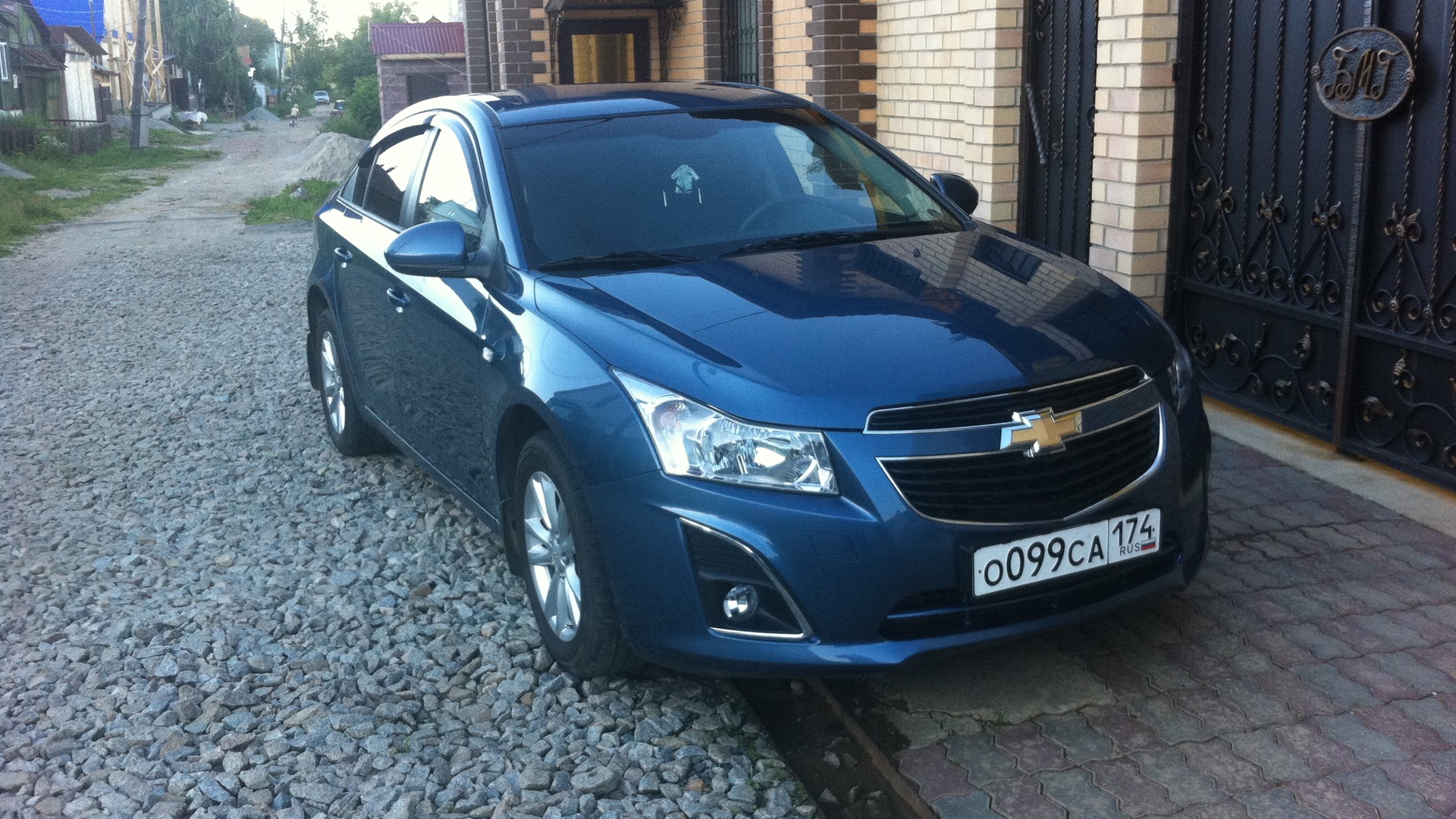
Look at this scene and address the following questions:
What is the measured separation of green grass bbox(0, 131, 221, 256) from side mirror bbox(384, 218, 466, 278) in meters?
14.8

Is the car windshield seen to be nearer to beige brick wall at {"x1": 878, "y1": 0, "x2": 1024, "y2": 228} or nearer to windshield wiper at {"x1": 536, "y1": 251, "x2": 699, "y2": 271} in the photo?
windshield wiper at {"x1": 536, "y1": 251, "x2": 699, "y2": 271}

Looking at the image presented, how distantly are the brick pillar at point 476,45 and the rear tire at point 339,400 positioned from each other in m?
13.1

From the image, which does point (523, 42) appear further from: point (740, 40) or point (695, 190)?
point (695, 190)

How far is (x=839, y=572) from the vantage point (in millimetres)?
3145

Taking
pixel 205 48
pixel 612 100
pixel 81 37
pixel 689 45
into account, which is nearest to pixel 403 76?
pixel 689 45

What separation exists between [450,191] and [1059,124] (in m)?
4.11

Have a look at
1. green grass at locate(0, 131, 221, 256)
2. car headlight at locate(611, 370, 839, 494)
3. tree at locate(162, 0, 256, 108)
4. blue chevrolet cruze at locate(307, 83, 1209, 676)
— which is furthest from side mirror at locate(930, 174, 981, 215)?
tree at locate(162, 0, 256, 108)

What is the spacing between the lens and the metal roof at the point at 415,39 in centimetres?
4100

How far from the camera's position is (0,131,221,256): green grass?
67.8 feet

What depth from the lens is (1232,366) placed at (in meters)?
6.30

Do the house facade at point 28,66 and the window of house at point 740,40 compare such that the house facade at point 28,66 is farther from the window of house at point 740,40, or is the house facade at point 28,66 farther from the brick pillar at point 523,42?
the window of house at point 740,40

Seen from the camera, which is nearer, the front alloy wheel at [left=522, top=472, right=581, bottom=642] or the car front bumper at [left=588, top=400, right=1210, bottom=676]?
the car front bumper at [left=588, top=400, right=1210, bottom=676]

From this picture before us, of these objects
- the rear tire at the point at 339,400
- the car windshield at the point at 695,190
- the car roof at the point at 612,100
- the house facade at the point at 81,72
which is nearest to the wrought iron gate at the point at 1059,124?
the car roof at the point at 612,100

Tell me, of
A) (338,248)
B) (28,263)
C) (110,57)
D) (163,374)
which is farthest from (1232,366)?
(110,57)
